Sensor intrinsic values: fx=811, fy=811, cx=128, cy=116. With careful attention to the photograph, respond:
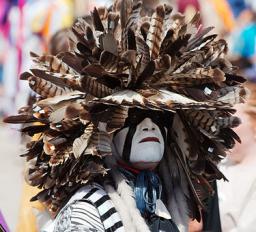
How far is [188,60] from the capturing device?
8.73 ft

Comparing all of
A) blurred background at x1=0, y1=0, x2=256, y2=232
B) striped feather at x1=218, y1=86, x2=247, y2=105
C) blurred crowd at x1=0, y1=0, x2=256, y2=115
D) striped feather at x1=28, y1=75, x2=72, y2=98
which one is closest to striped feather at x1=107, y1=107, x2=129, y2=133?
striped feather at x1=28, y1=75, x2=72, y2=98

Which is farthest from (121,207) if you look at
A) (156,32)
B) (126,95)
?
(156,32)

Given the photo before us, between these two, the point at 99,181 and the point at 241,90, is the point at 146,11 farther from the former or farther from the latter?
the point at 99,181

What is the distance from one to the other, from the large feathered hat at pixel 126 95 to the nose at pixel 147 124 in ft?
0.33

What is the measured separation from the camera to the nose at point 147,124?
2.67 m

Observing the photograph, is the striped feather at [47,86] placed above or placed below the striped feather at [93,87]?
below

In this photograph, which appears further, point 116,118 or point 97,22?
point 97,22

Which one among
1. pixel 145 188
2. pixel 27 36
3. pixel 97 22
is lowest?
pixel 145 188

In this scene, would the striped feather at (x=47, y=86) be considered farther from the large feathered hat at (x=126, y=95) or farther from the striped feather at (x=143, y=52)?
the striped feather at (x=143, y=52)

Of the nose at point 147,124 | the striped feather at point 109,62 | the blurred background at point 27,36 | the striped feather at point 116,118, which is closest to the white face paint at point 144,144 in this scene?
the nose at point 147,124

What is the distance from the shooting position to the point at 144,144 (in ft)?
8.71

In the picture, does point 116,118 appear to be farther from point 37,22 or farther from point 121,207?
point 37,22

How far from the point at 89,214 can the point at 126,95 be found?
1.27ft

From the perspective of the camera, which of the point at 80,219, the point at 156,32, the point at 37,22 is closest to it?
the point at 80,219
